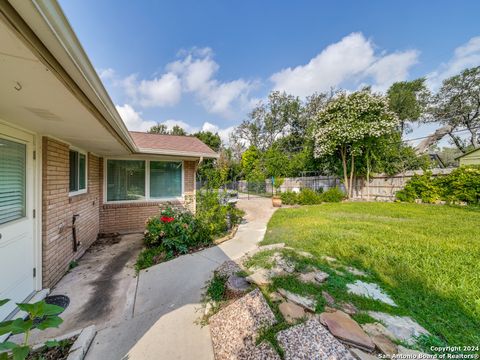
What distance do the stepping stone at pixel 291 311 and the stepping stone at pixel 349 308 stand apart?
0.42 meters

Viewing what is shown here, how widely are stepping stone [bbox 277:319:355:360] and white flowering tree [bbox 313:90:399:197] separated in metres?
11.5

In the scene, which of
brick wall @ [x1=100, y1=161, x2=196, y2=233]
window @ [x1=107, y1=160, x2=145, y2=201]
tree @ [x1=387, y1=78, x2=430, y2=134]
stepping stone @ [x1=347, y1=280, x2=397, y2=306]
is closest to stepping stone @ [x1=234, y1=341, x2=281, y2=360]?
stepping stone @ [x1=347, y1=280, x2=397, y2=306]

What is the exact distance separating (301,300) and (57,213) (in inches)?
146

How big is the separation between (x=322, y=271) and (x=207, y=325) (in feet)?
5.64

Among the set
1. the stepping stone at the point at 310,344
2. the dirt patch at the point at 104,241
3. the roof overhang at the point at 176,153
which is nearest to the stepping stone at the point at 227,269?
the stepping stone at the point at 310,344

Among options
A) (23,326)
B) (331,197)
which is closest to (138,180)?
(23,326)

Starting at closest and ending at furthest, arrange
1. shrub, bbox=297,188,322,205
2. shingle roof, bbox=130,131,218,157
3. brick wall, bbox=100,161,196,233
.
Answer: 1. shingle roof, bbox=130,131,218,157
2. brick wall, bbox=100,161,196,233
3. shrub, bbox=297,188,322,205

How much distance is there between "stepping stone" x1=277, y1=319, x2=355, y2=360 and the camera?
1.40m

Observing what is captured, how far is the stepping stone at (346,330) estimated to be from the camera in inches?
60.0

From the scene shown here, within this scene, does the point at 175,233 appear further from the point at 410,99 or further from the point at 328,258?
the point at 410,99

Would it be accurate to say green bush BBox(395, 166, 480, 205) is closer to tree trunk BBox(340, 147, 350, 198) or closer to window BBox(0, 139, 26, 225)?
tree trunk BBox(340, 147, 350, 198)

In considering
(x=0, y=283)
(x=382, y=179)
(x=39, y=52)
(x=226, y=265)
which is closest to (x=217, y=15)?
(x=39, y=52)

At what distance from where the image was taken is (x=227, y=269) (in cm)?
299

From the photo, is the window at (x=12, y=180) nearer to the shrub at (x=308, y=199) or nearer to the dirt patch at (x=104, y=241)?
the dirt patch at (x=104, y=241)
